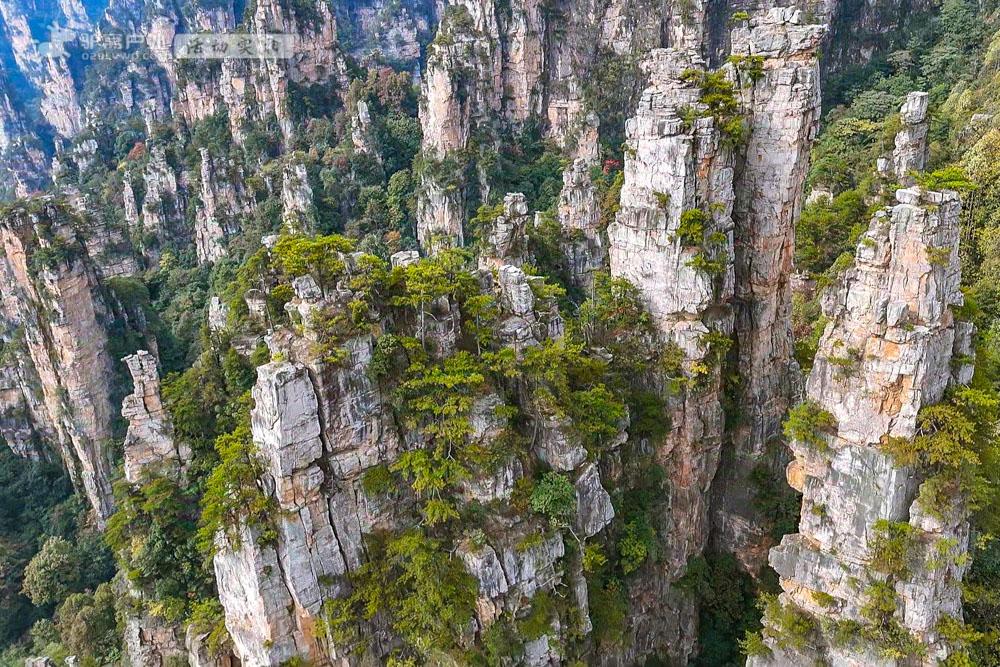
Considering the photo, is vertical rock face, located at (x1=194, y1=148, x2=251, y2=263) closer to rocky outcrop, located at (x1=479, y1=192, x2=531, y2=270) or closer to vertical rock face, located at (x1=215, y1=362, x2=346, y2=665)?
rocky outcrop, located at (x1=479, y1=192, x2=531, y2=270)

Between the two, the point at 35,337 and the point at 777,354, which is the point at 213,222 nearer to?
the point at 35,337

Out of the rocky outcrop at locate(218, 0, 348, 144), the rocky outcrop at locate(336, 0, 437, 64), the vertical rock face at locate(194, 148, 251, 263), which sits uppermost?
the rocky outcrop at locate(336, 0, 437, 64)

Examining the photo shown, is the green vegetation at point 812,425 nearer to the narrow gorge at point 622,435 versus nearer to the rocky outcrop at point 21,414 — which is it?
the narrow gorge at point 622,435

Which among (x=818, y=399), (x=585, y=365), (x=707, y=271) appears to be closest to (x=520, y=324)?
(x=585, y=365)

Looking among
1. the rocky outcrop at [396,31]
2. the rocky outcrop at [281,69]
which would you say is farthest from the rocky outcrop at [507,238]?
the rocky outcrop at [396,31]

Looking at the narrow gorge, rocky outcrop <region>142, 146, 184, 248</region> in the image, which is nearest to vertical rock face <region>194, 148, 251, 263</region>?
rocky outcrop <region>142, 146, 184, 248</region>

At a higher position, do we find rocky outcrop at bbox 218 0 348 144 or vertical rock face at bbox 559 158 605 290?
rocky outcrop at bbox 218 0 348 144
